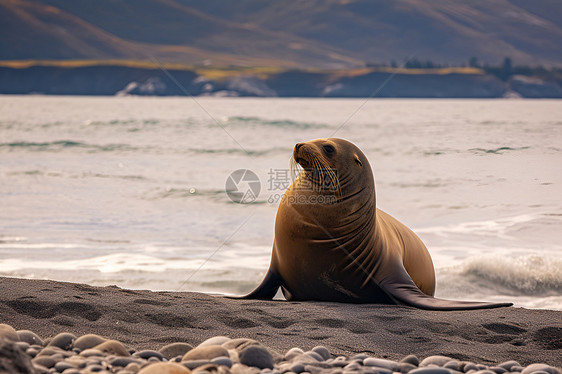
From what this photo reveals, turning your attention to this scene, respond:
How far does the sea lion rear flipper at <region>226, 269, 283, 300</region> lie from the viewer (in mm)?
6285

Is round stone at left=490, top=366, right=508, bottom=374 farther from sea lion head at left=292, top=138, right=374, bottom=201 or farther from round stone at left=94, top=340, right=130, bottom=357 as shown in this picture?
sea lion head at left=292, top=138, right=374, bottom=201

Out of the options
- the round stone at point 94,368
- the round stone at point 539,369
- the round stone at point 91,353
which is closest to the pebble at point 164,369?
the round stone at point 94,368

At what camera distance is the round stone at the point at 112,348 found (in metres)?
3.62

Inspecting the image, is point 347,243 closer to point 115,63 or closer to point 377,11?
point 115,63

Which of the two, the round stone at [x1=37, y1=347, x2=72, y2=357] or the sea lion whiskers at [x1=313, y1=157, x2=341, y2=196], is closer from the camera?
the round stone at [x1=37, y1=347, x2=72, y2=357]

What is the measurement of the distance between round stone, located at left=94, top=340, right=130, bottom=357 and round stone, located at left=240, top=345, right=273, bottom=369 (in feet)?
2.01

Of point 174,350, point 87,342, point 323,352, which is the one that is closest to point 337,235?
point 323,352

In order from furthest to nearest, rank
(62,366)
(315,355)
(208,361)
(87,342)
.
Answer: (315,355) → (87,342) → (208,361) → (62,366)

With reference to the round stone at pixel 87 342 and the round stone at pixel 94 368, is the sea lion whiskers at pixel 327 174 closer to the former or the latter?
the round stone at pixel 87 342

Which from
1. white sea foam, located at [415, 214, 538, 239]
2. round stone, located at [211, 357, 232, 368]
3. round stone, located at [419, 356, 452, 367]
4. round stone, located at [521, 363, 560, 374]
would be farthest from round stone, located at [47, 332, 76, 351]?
white sea foam, located at [415, 214, 538, 239]

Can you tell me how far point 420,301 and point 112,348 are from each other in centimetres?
287

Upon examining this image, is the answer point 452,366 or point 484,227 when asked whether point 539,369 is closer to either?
point 452,366

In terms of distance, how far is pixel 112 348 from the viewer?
3641 millimetres

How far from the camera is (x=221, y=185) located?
58.3ft
